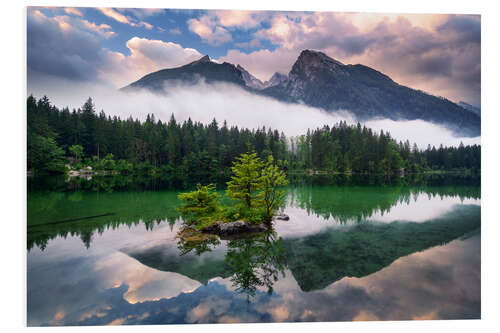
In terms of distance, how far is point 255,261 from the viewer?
250 inches

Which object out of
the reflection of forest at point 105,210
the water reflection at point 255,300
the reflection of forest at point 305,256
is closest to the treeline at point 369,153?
the reflection of forest at point 105,210

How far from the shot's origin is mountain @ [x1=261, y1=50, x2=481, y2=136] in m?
9.50

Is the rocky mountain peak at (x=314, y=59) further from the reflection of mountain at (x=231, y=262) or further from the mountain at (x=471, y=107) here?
the reflection of mountain at (x=231, y=262)

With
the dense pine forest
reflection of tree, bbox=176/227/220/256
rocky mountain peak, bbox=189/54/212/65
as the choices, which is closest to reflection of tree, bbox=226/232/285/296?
reflection of tree, bbox=176/227/220/256

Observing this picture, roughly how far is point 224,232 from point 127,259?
10.6 feet

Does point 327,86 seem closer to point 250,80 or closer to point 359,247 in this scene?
point 250,80

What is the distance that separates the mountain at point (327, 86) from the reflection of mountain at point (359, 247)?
401cm

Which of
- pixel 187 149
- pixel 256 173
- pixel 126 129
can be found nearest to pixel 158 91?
pixel 256 173

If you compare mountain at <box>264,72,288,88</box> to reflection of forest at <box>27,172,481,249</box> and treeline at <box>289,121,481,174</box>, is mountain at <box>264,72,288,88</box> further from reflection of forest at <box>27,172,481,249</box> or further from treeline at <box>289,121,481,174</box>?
treeline at <box>289,121,481,174</box>

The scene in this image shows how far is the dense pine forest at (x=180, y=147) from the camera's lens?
14.9m

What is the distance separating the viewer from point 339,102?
56.5 ft

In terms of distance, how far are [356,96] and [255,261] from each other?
15.9 m

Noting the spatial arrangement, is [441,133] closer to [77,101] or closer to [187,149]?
[77,101]

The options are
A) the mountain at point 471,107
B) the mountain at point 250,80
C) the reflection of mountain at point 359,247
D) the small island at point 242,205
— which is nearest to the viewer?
the reflection of mountain at point 359,247
